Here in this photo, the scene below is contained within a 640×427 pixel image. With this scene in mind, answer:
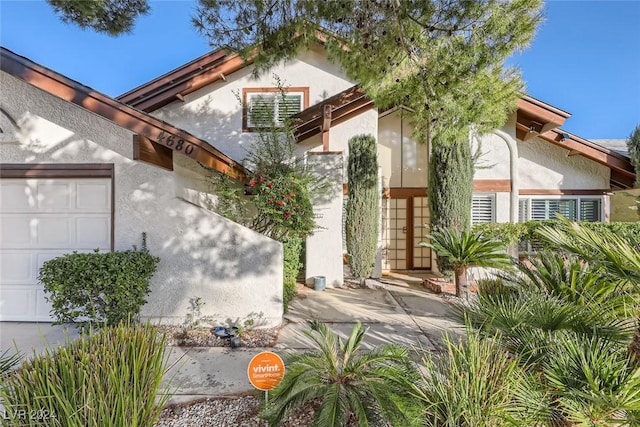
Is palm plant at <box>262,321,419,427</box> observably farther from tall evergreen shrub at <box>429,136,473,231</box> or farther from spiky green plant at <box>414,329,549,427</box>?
tall evergreen shrub at <box>429,136,473,231</box>

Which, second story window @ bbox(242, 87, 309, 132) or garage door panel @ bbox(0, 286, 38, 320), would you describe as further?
second story window @ bbox(242, 87, 309, 132)

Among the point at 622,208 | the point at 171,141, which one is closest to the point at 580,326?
the point at 171,141

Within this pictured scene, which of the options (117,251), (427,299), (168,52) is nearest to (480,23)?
(427,299)

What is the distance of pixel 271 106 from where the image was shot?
9.55 m

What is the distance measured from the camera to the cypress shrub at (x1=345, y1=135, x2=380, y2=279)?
9.27 meters

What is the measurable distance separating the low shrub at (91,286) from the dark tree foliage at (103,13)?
4696 millimetres

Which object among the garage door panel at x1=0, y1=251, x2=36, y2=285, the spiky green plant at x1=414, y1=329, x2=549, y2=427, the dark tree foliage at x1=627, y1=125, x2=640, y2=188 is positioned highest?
the dark tree foliage at x1=627, y1=125, x2=640, y2=188

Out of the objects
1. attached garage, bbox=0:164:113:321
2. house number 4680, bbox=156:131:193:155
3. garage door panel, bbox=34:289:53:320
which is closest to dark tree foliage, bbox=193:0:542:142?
house number 4680, bbox=156:131:193:155

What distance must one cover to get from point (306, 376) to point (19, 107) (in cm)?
734

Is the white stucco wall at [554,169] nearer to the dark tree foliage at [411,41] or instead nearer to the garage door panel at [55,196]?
the dark tree foliage at [411,41]

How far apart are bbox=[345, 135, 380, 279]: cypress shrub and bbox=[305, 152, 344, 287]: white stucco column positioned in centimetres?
39

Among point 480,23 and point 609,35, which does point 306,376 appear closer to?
point 480,23

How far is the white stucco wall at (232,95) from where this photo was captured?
9711 mm

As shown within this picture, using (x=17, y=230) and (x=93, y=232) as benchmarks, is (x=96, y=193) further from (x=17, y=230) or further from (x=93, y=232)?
(x=17, y=230)
